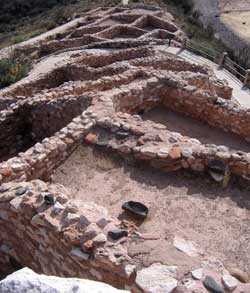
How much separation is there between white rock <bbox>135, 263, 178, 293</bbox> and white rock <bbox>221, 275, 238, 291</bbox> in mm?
540

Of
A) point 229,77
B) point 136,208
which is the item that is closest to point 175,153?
point 136,208

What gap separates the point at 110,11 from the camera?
3172 centimetres

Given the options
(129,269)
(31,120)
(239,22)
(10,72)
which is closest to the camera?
(129,269)

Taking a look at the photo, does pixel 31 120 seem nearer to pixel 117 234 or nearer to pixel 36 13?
pixel 117 234

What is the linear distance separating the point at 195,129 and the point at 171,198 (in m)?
3.75

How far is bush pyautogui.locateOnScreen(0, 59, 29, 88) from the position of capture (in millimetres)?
17484

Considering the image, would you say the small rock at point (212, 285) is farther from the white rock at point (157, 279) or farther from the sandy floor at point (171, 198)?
the sandy floor at point (171, 198)

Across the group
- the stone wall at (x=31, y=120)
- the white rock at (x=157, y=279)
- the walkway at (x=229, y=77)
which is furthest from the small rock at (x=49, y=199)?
the walkway at (x=229, y=77)

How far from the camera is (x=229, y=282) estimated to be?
4.61 metres

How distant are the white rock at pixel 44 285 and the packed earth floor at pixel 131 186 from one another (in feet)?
5.81

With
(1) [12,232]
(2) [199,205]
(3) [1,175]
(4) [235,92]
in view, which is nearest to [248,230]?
(2) [199,205]

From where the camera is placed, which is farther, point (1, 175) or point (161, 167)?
point (161, 167)

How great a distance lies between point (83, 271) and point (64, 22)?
Answer: 99.0 ft

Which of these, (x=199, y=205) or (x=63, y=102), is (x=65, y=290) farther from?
(x=63, y=102)
